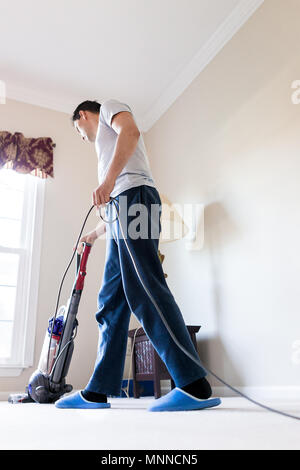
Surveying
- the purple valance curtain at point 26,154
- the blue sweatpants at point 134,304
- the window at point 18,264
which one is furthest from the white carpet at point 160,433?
the purple valance curtain at point 26,154

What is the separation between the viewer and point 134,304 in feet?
4.35

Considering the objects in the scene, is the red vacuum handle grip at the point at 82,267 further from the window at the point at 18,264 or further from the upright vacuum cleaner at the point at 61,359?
the window at the point at 18,264

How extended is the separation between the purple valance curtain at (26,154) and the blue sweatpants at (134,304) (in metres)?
1.78

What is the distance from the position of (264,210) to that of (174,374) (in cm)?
118

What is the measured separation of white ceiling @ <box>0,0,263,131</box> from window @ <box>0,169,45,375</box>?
702mm

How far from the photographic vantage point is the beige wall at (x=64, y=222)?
2895mm

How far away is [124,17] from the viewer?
2.64 metres

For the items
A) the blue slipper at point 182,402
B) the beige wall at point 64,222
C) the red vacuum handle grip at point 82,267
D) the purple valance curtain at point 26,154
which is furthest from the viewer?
the purple valance curtain at point 26,154

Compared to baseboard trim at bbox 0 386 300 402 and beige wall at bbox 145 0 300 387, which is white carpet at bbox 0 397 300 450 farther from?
beige wall at bbox 145 0 300 387

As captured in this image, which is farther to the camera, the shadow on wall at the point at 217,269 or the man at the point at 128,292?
the shadow on wall at the point at 217,269

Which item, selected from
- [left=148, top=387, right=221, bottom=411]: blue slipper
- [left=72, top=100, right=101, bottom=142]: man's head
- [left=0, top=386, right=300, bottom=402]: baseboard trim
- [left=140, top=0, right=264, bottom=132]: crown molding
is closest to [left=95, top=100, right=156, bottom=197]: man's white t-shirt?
[left=72, top=100, right=101, bottom=142]: man's head

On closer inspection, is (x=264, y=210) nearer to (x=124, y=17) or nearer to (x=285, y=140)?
(x=285, y=140)

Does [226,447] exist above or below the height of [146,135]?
below
